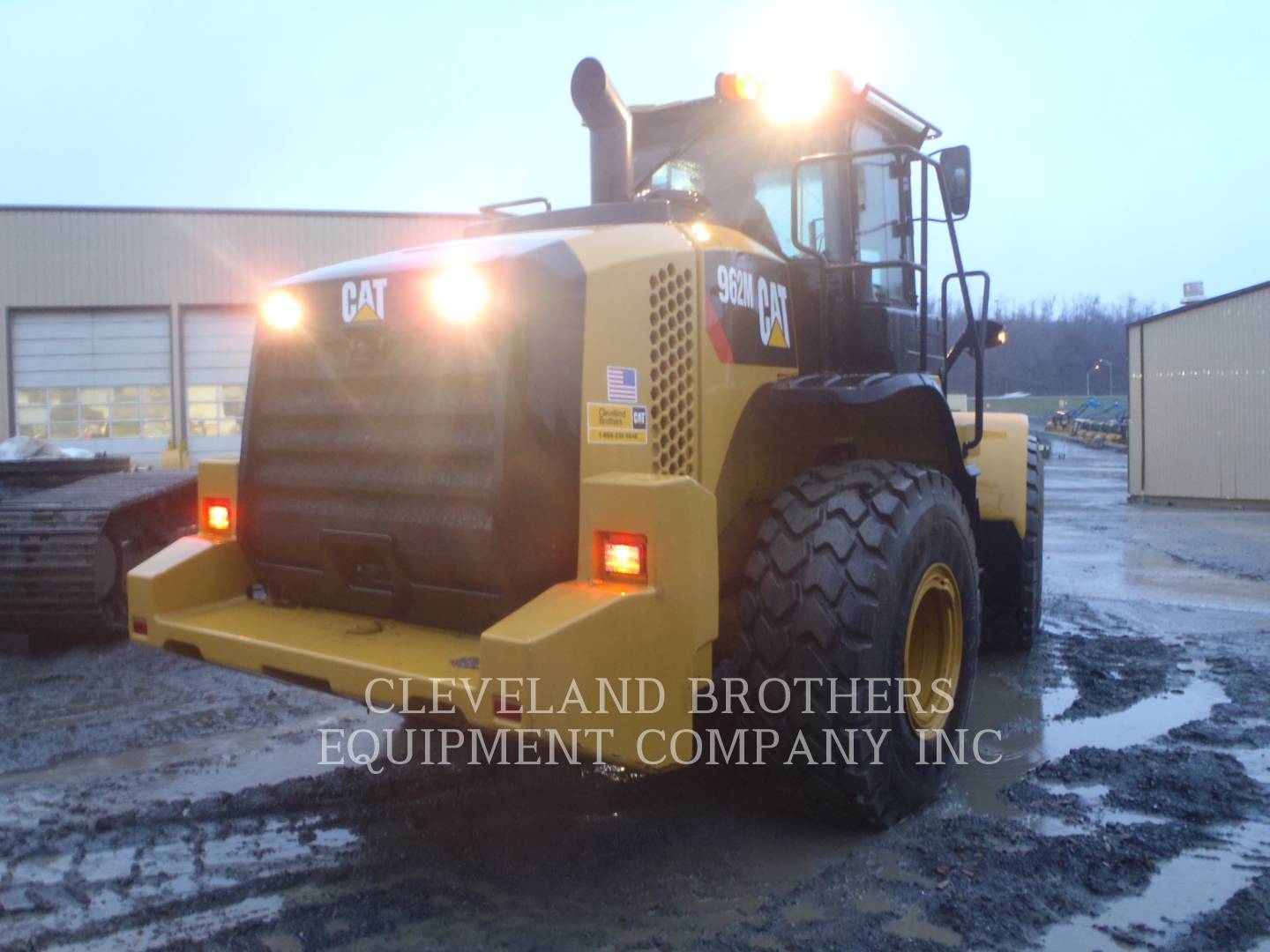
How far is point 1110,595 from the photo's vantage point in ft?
30.5

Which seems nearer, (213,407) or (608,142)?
(608,142)

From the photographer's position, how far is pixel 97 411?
21.4 meters

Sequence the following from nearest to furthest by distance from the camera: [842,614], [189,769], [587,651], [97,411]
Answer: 1. [587,651]
2. [842,614]
3. [189,769]
4. [97,411]

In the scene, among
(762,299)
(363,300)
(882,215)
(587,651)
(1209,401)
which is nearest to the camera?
(587,651)

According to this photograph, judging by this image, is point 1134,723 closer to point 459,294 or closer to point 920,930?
point 920,930

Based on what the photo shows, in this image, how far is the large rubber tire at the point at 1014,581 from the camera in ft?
21.4

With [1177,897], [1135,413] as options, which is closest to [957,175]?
[1177,897]

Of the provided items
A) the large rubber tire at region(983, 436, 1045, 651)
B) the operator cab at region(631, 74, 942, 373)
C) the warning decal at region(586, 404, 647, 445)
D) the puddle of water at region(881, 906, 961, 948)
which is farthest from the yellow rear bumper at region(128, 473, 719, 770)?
the large rubber tire at region(983, 436, 1045, 651)

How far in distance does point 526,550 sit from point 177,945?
144 cm

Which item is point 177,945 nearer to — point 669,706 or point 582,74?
point 669,706

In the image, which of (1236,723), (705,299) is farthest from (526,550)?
(1236,723)

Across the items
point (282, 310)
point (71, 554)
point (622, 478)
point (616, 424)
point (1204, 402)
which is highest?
point (282, 310)

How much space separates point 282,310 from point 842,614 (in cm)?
230

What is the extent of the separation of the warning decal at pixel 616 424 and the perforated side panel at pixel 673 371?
0.05 meters
